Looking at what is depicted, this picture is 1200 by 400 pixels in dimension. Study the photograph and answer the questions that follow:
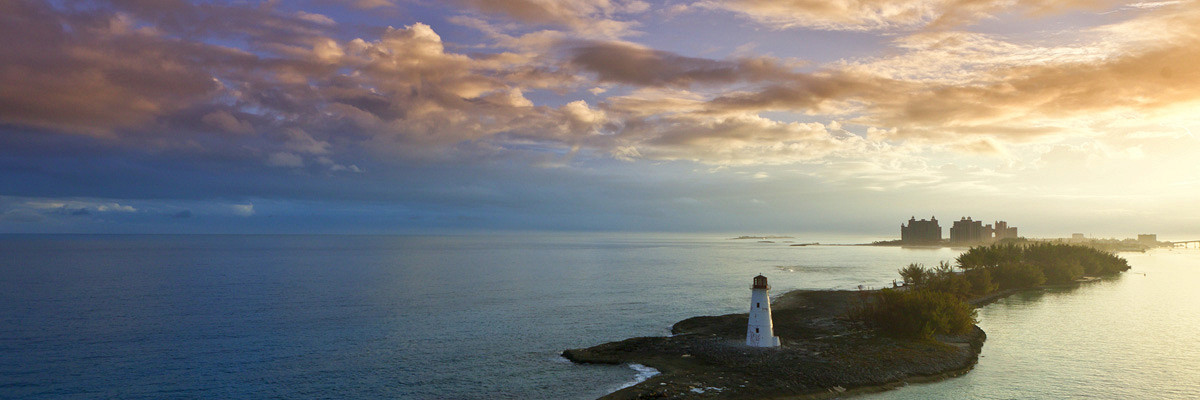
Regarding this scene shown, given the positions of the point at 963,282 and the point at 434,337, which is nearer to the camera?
the point at 434,337

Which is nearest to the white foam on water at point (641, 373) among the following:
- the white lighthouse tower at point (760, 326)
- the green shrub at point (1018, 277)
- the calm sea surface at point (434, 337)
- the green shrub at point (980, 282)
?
the calm sea surface at point (434, 337)

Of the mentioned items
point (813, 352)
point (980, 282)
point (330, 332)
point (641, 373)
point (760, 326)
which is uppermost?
point (980, 282)

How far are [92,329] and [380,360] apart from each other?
3950cm

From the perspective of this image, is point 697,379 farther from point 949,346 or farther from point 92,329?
point 92,329

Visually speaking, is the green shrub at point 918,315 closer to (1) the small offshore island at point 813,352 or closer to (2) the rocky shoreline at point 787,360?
(1) the small offshore island at point 813,352

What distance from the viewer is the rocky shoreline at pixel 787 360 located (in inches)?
1718

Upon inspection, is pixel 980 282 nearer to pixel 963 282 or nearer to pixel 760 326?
pixel 963 282

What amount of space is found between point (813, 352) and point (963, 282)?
53.4m

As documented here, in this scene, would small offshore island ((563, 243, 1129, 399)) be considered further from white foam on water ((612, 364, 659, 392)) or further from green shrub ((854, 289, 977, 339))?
white foam on water ((612, 364, 659, 392))

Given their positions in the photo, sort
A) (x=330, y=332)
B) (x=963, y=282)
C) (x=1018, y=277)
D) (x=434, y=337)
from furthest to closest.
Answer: (x=1018, y=277) < (x=963, y=282) < (x=330, y=332) < (x=434, y=337)

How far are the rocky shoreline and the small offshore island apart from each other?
7cm

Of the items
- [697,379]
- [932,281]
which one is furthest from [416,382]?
[932,281]

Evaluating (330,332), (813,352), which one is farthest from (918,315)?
(330,332)

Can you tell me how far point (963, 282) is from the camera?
93.1 m
